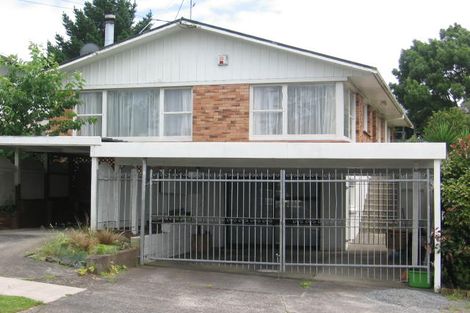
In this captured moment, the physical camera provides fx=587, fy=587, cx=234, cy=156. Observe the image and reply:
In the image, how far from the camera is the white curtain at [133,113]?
1608cm

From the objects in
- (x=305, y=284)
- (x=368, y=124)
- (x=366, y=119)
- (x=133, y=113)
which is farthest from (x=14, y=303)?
(x=368, y=124)

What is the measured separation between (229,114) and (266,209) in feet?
12.5

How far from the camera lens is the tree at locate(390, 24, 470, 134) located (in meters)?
34.6

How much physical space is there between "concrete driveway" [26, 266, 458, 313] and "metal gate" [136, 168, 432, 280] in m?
0.62

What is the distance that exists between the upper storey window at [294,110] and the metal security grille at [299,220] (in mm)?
1078

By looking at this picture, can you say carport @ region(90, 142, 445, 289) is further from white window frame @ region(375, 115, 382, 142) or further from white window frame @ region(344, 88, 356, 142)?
white window frame @ region(375, 115, 382, 142)

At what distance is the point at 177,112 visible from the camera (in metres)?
15.8

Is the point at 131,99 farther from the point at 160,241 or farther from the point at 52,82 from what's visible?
the point at 160,241

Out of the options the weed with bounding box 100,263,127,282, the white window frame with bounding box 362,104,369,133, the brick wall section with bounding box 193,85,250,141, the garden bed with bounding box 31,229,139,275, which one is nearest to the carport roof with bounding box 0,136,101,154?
the garden bed with bounding box 31,229,139,275

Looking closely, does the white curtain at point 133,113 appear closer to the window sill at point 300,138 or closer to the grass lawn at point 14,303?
the window sill at point 300,138

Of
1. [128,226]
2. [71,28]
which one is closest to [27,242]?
[128,226]

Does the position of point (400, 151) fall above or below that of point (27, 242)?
above

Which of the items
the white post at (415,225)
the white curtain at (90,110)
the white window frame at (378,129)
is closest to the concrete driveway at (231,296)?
the white post at (415,225)

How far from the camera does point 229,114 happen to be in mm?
15195
